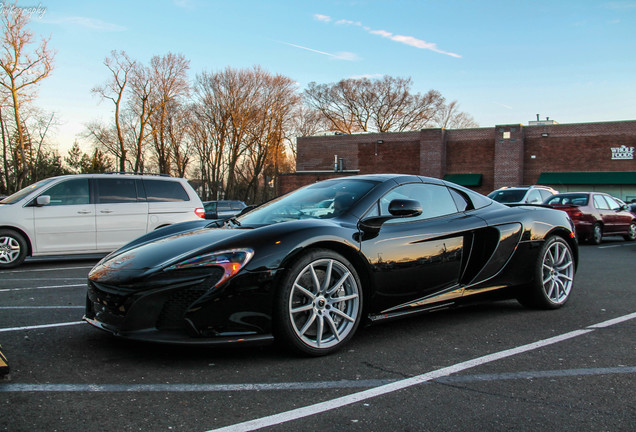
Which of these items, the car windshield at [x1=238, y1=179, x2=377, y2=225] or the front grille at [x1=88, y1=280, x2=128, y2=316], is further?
the car windshield at [x1=238, y1=179, x2=377, y2=225]

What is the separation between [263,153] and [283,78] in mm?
6899

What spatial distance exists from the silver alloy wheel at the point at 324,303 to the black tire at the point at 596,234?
519 inches

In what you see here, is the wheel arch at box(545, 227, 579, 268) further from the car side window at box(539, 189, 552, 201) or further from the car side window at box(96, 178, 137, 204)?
the car side window at box(539, 189, 552, 201)

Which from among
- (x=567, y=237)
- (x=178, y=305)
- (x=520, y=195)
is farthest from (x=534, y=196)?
(x=178, y=305)

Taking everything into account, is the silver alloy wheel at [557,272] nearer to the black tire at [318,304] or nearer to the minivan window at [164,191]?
the black tire at [318,304]

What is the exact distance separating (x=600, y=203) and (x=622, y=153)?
27729mm

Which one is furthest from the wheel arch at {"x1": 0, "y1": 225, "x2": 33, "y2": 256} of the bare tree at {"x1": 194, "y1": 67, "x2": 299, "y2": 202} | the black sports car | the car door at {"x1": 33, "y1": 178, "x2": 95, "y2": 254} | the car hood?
the bare tree at {"x1": 194, "y1": 67, "x2": 299, "y2": 202}

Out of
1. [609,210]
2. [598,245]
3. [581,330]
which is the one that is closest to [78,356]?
[581,330]

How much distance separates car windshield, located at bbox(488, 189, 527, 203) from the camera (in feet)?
58.1

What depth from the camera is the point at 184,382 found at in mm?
3227

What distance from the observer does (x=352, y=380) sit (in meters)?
3.29

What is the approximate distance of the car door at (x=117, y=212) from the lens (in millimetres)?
10031

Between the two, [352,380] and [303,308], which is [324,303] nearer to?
[303,308]

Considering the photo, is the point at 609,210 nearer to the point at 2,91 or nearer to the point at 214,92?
the point at 2,91
